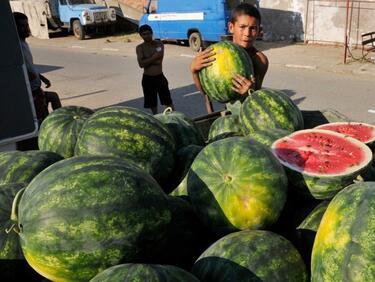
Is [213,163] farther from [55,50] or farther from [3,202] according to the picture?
[55,50]

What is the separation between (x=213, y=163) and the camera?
2230 mm

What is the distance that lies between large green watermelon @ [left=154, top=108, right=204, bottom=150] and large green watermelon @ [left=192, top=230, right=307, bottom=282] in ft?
3.87

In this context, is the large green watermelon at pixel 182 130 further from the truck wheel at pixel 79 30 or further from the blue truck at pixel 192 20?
the truck wheel at pixel 79 30

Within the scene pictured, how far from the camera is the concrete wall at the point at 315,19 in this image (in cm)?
1568

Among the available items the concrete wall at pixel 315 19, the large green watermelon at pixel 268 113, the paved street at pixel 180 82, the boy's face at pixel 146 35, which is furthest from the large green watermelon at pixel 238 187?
the concrete wall at pixel 315 19

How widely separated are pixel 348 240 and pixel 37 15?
27.6 m

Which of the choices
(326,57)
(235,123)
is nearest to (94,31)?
(326,57)

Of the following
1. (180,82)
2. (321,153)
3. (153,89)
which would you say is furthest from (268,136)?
(180,82)

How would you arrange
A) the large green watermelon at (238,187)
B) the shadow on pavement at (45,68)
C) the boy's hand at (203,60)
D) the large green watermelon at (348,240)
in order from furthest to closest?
the shadow on pavement at (45,68)
the boy's hand at (203,60)
the large green watermelon at (238,187)
the large green watermelon at (348,240)

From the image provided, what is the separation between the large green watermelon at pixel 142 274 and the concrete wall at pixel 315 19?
612 inches

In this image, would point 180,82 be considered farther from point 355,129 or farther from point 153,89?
point 355,129

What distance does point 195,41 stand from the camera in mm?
17891

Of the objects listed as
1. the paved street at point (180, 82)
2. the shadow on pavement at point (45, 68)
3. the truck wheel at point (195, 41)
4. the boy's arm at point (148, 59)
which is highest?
the boy's arm at point (148, 59)

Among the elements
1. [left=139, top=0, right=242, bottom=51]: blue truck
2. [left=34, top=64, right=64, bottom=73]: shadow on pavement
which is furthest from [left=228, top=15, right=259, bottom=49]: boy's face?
[left=34, top=64, right=64, bottom=73]: shadow on pavement
